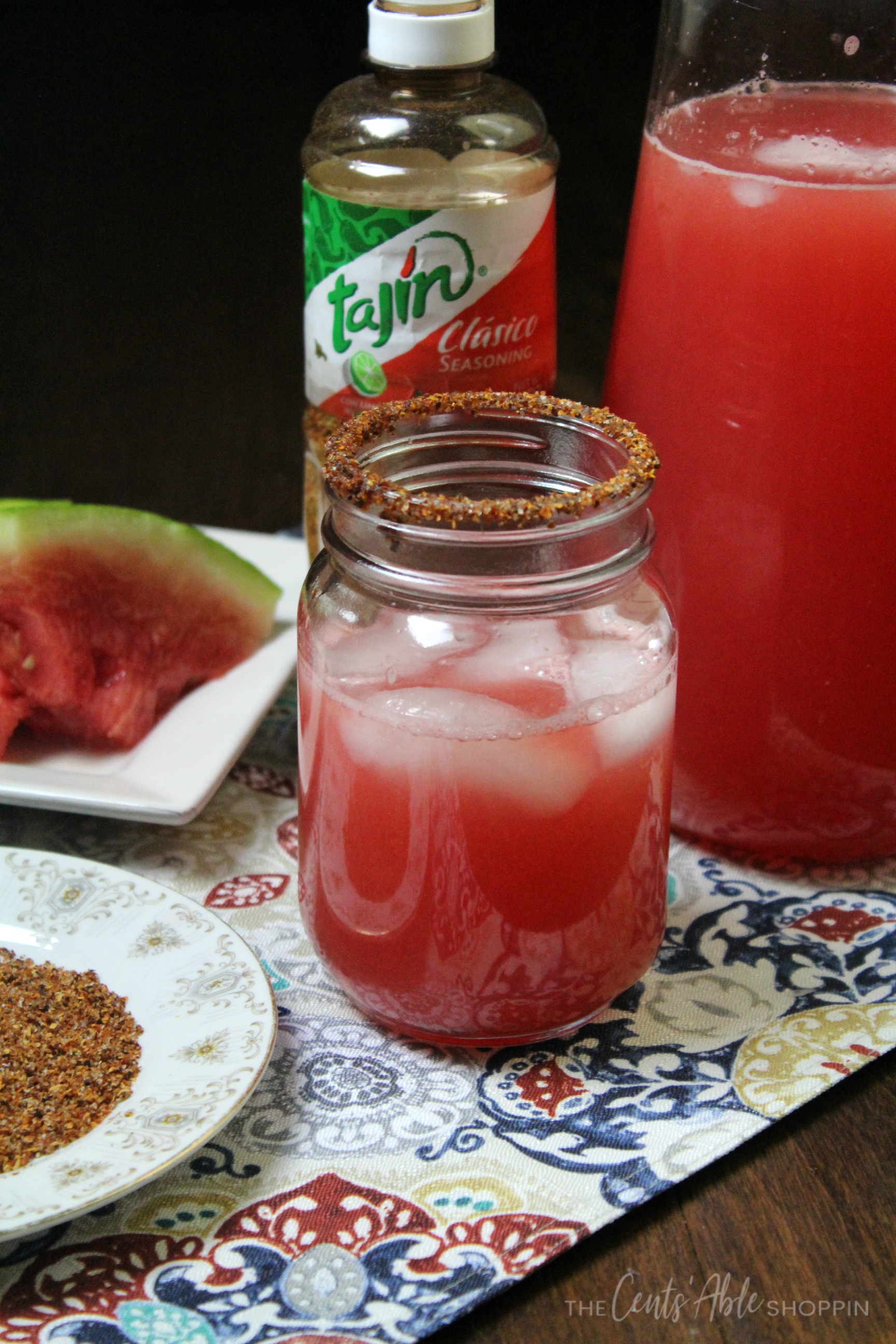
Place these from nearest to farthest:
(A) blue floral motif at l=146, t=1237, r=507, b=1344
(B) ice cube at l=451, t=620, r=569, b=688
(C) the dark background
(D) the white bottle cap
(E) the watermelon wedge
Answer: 1. (A) blue floral motif at l=146, t=1237, r=507, b=1344
2. (B) ice cube at l=451, t=620, r=569, b=688
3. (D) the white bottle cap
4. (E) the watermelon wedge
5. (C) the dark background

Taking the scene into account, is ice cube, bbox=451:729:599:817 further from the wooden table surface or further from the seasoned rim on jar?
the wooden table surface

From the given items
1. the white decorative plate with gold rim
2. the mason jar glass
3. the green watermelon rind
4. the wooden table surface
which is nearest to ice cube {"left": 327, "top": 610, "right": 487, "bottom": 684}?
the mason jar glass

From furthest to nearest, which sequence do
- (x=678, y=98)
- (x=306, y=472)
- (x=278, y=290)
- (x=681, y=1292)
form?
(x=278, y=290), (x=306, y=472), (x=678, y=98), (x=681, y=1292)

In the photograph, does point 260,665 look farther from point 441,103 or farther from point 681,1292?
point 681,1292

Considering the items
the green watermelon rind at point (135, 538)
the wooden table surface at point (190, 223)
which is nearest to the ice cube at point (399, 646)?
→ the green watermelon rind at point (135, 538)

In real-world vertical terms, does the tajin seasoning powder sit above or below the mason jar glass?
below

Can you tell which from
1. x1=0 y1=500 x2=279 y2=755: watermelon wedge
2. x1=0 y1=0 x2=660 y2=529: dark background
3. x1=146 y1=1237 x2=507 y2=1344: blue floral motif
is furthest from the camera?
x1=0 y1=0 x2=660 y2=529: dark background

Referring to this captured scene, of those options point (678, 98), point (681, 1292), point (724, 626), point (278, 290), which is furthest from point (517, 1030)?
point (278, 290)
